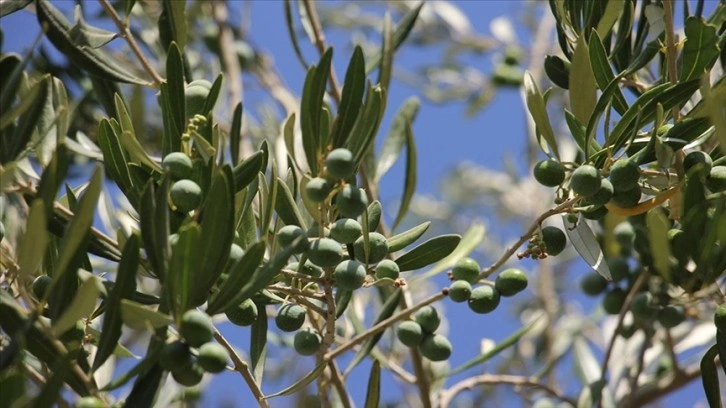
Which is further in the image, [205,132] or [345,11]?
[345,11]

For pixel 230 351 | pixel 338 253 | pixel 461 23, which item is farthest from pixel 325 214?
pixel 461 23

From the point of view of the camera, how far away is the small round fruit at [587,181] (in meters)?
1.04

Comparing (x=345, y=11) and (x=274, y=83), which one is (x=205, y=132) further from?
(x=345, y=11)

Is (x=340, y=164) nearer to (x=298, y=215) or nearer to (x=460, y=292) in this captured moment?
(x=298, y=215)

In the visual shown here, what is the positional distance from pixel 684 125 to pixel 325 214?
1.33 ft

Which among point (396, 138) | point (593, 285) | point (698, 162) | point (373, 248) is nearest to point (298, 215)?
point (373, 248)

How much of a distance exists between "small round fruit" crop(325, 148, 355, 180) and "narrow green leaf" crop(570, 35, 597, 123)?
0.29 metres

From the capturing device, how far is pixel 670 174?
1155mm

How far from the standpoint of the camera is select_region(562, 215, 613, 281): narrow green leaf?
1.14 m

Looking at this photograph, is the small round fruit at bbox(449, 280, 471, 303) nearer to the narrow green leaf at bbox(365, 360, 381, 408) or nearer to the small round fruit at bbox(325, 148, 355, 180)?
the narrow green leaf at bbox(365, 360, 381, 408)

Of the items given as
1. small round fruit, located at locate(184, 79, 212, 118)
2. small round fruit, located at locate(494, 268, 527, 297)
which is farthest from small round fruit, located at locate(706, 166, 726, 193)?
small round fruit, located at locate(184, 79, 212, 118)

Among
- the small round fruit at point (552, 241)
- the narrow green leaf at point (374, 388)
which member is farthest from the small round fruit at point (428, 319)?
the small round fruit at point (552, 241)

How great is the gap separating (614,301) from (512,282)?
626 millimetres

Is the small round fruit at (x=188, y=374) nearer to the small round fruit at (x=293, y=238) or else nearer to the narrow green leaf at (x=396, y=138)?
the small round fruit at (x=293, y=238)
